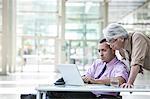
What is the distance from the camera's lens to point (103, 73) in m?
3.70

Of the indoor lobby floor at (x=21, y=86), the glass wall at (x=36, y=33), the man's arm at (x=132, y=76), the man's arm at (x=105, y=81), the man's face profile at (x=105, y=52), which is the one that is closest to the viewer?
the man's arm at (x=132, y=76)

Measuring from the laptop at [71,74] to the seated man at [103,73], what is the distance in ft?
0.36

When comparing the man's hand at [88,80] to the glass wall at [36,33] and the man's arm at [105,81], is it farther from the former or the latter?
the glass wall at [36,33]

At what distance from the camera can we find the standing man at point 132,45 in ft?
10.6

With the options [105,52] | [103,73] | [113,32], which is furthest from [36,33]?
[113,32]

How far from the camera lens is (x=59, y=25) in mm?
18703

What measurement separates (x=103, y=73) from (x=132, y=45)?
0.50 metres

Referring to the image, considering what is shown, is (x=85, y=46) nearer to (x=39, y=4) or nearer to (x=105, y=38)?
(x=39, y=4)

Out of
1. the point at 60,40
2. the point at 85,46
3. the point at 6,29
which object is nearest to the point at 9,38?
the point at 6,29

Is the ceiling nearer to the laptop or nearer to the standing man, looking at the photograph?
the standing man

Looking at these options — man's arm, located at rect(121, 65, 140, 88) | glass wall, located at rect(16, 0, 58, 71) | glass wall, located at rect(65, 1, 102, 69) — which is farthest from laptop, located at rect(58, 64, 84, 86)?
glass wall, located at rect(16, 0, 58, 71)

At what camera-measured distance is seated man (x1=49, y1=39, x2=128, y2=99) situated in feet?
10.8

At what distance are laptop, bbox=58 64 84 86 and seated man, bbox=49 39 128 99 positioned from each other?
0.11 m

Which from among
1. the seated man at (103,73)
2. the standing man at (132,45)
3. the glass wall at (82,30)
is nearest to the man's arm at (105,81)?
the seated man at (103,73)
